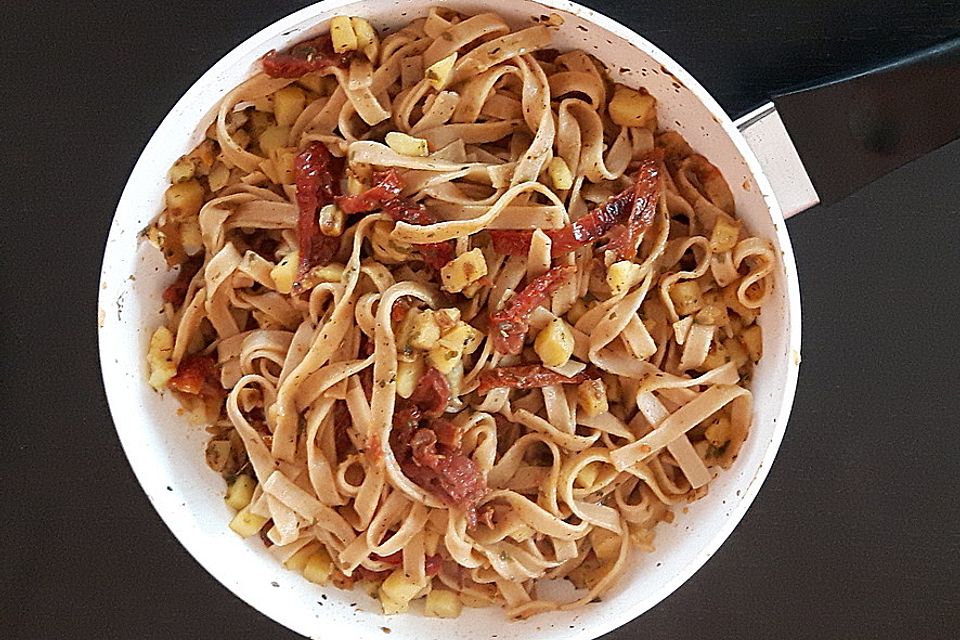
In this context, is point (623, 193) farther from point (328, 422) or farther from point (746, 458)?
point (328, 422)

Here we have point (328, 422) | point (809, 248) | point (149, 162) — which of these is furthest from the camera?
point (809, 248)

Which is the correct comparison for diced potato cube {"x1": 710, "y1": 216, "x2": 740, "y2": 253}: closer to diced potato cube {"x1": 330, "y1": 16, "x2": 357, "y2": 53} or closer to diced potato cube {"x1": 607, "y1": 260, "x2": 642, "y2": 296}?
diced potato cube {"x1": 607, "y1": 260, "x2": 642, "y2": 296}

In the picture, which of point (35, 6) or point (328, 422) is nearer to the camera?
point (328, 422)

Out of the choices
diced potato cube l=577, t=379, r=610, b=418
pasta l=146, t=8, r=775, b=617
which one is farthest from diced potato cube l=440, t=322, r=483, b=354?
diced potato cube l=577, t=379, r=610, b=418

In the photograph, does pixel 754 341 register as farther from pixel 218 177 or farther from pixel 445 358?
pixel 218 177

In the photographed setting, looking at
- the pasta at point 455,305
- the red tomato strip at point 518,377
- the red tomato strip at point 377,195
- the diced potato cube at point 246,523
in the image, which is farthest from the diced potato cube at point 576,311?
the diced potato cube at point 246,523

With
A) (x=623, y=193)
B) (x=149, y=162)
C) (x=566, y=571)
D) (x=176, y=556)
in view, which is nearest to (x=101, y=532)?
(x=176, y=556)

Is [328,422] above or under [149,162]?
under
